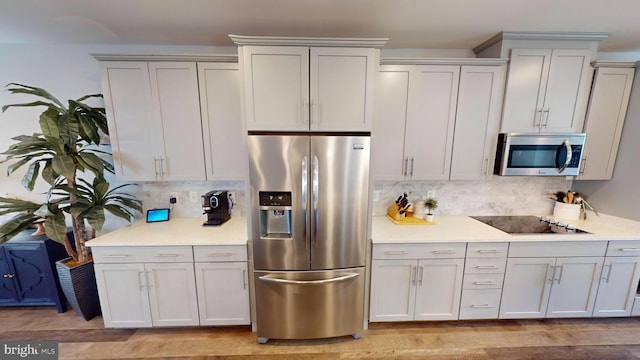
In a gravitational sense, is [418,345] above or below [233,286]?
below

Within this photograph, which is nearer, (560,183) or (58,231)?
(58,231)

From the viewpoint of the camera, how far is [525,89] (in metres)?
2.08

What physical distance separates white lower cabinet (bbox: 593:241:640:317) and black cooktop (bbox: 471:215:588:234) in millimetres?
295

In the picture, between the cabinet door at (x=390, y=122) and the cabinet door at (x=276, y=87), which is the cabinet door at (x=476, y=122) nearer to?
the cabinet door at (x=390, y=122)

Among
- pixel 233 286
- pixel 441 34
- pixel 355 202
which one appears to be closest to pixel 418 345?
pixel 355 202

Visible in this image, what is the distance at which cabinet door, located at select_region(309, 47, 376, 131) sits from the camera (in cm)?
163

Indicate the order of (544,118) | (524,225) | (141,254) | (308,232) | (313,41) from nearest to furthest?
(313,41)
(308,232)
(141,254)
(544,118)
(524,225)

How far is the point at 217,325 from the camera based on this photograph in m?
2.04

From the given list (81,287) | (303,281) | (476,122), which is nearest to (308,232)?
(303,281)

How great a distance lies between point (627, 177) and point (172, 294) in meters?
4.29

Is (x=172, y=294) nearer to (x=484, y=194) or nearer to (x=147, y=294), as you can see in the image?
(x=147, y=294)

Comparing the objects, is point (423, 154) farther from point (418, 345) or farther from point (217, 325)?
point (217, 325)

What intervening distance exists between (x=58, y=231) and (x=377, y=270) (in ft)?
8.40

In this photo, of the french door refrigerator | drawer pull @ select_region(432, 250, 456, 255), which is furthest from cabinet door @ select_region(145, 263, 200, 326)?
drawer pull @ select_region(432, 250, 456, 255)
